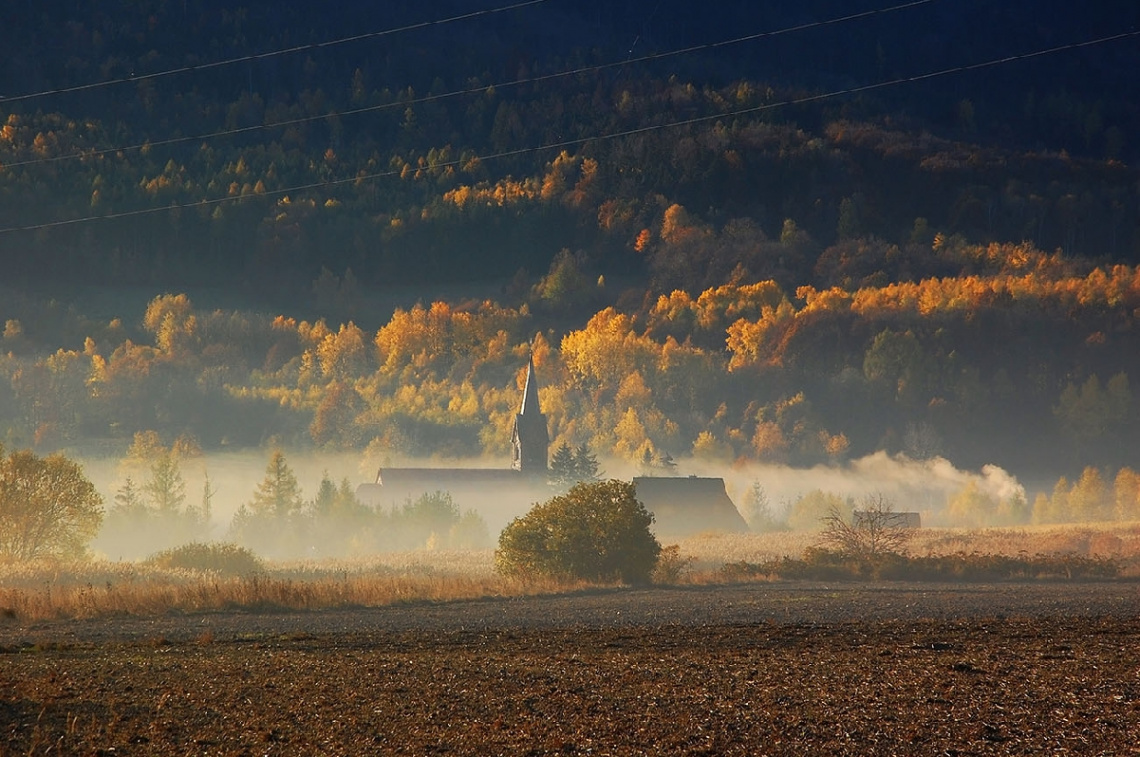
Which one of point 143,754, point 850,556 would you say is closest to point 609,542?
point 850,556

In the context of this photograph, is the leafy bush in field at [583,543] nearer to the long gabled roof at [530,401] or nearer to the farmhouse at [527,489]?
the farmhouse at [527,489]

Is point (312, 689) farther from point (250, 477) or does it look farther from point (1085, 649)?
point (250, 477)

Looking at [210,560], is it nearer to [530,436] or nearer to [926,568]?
[926,568]

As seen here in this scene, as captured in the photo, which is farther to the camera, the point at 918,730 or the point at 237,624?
the point at 237,624

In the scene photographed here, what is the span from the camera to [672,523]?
13825 centimetres

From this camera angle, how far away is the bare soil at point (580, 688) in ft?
56.5

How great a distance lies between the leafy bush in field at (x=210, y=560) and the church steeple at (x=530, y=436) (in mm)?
101115

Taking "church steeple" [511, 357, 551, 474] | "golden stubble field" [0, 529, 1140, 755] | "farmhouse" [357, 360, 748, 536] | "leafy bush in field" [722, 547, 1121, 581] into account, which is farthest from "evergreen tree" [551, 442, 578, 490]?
"golden stubble field" [0, 529, 1140, 755]

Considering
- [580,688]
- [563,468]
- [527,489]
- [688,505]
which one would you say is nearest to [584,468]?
[563,468]

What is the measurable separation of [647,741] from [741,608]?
2156cm

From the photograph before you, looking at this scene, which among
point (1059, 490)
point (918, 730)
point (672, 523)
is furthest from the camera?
point (1059, 490)

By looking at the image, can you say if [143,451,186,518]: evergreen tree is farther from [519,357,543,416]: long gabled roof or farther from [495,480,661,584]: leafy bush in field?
[495,480,661,584]: leafy bush in field

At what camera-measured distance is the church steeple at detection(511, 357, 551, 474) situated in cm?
16975

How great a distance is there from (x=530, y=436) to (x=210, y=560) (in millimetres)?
105674
